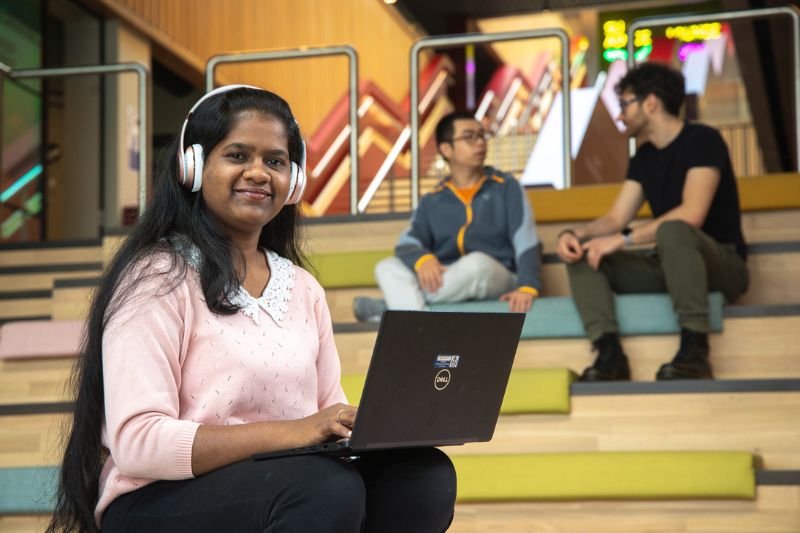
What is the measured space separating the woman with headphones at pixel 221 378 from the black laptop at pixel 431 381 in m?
0.04

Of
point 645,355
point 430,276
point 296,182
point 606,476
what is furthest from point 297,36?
point 296,182

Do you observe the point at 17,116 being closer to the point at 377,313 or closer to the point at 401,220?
the point at 401,220

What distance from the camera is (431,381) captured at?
5.01 ft

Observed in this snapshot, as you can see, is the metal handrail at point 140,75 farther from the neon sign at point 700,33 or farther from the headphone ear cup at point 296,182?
the neon sign at point 700,33

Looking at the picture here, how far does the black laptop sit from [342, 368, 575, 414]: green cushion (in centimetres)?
136

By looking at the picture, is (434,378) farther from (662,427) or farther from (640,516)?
(662,427)

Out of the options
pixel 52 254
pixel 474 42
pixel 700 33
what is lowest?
pixel 52 254

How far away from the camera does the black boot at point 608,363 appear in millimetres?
3147

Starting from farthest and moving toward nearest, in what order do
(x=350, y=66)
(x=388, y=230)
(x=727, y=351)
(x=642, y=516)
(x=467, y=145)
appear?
1. (x=350, y=66)
2. (x=388, y=230)
3. (x=467, y=145)
4. (x=727, y=351)
5. (x=642, y=516)

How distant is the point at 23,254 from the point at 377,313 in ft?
6.83

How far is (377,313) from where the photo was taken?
3.68 m

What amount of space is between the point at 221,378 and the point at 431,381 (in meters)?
0.28

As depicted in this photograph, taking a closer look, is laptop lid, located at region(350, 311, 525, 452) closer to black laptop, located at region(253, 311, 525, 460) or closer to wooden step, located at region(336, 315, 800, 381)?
black laptop, located at region(253, 311, 525, 460)

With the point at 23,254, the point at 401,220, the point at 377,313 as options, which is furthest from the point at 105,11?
the point at 377,313
